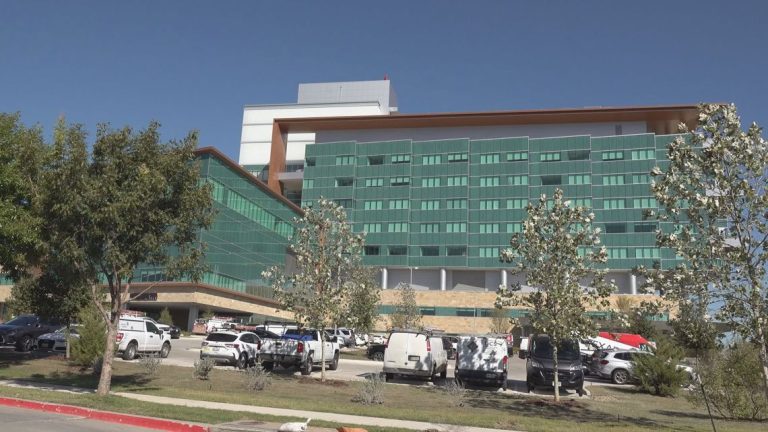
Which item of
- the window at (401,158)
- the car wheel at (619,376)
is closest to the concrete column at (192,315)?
the car wheel at (619,376)

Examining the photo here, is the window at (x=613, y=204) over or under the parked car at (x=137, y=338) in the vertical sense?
over

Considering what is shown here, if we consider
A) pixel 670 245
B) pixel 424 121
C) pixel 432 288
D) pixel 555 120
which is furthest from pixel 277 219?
pixel 670 245

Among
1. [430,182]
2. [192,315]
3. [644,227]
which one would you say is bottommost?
[192,315]

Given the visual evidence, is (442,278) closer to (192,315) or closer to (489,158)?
(489,158)

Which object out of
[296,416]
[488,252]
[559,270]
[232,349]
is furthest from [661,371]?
[488,252]

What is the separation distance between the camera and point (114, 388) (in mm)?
18156

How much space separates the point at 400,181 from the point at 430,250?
41.4 ft

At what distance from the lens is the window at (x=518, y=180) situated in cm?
9719

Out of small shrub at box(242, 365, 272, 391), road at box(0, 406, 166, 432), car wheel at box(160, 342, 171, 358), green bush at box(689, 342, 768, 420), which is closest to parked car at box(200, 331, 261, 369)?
car wheel at box(160, 342, 171, 358)

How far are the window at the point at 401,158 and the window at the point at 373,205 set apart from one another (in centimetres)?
751

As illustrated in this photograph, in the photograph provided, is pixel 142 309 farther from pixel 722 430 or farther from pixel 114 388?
pixel 722 430

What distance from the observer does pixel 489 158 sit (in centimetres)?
9988

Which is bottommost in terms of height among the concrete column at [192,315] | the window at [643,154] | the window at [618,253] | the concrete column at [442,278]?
the concrete column at [192,315]

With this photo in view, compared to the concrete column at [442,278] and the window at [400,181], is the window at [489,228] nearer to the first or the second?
the concrete column at [442,278]
